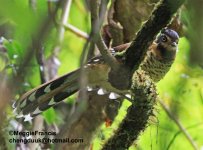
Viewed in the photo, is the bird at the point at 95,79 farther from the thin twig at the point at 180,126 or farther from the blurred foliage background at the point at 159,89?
the thin twig at the point at 180,126

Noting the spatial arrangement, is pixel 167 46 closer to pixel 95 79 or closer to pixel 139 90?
pixel 95 79

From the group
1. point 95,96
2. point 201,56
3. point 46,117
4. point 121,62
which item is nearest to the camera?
point 201,56

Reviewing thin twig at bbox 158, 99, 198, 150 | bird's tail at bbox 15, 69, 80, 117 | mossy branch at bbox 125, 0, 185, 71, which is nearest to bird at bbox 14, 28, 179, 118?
bird's tail at bbox 15, 69, 80, 117

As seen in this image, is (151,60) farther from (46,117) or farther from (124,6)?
(46,117)

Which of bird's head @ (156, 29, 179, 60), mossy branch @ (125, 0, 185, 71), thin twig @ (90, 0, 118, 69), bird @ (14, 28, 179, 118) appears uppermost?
bird's head @ (156, 29, 179, 60)

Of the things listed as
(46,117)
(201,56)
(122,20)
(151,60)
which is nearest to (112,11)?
(122,20)

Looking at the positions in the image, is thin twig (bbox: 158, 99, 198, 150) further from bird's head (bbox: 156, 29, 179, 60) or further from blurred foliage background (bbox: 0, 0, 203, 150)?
bird's head (bbox: 156, 29, 179, 60)

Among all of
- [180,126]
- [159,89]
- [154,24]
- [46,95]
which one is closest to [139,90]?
[154,24]
